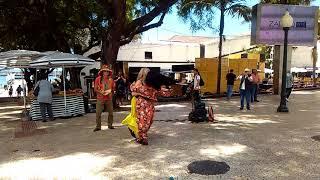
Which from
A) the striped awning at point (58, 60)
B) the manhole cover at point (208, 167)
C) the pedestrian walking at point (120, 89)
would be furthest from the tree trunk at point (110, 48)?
the manhole cover at point (208, 167)

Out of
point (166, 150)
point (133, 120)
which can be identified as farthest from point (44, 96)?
point (166, 150)

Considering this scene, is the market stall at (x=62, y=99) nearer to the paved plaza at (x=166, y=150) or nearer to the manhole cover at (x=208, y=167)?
the paved plaza at (x=166, y=150)

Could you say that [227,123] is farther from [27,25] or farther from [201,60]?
[27,25]

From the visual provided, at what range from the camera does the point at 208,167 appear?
7.12 m

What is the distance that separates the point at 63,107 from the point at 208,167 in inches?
339

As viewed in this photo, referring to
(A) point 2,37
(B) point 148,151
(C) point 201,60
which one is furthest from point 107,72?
(A) point 2,37

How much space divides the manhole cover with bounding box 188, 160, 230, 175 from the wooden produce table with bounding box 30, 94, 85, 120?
27.0 feet

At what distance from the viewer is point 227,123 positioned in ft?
39.4

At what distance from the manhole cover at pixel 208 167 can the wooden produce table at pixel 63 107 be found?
27.0 feet

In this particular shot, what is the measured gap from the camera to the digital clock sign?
2241 centimetres

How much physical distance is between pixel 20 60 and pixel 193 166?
33.9 ft

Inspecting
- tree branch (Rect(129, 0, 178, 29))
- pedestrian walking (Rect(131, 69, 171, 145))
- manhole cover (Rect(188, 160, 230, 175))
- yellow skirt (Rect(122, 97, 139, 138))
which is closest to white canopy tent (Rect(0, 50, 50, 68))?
tree branch (Rect(129, 0, 178, 29))

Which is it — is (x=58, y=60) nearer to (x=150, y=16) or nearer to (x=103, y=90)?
(x=103, y=90)

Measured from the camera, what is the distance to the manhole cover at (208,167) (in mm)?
6871
